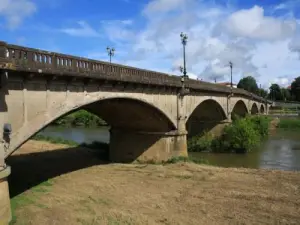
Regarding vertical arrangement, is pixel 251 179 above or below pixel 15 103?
below

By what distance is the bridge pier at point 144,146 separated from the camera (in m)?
29.1

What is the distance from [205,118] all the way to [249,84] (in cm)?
10777

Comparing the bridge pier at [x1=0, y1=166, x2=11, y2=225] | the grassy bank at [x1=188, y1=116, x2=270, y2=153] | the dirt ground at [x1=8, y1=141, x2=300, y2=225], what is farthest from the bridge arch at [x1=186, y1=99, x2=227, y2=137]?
the bridge pier at [x1=0, y1=166, x2=11, y2=225]

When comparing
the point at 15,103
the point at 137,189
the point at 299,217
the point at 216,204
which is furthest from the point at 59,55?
the point at 299,217

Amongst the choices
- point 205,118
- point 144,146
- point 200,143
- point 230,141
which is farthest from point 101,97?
point 205,118

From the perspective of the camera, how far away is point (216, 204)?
53.4 ft

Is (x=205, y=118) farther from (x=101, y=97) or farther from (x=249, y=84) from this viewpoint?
(x=249, y=84)

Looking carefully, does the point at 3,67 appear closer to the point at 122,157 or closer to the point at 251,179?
the point at 251,179

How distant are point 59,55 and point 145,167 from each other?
12269 mm

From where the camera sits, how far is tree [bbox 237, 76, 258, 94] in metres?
147

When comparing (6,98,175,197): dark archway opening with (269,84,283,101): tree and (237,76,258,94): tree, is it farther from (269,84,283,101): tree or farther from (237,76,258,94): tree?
(237,76,258,94): tree

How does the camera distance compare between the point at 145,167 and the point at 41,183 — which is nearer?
the point at 41,183

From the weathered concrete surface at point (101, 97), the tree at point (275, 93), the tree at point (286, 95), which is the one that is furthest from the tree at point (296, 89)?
the weathered concrete surface at point (101, 97)

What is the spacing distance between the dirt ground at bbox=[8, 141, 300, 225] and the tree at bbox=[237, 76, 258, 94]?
127256mm
